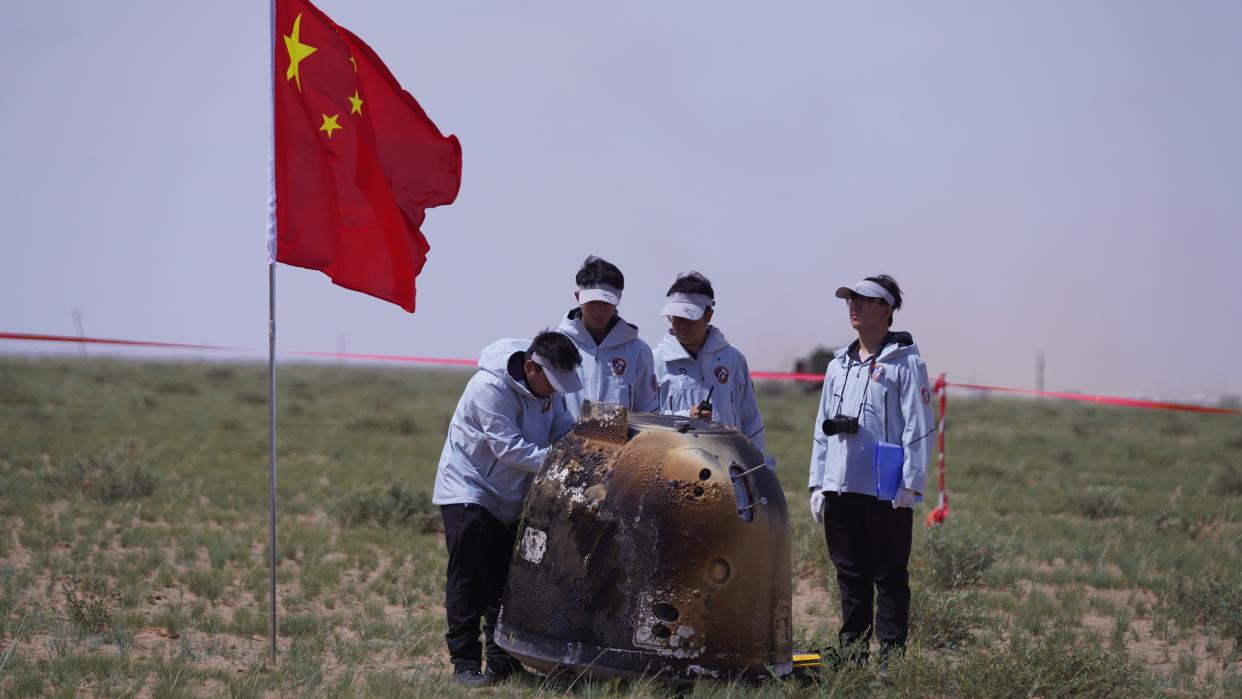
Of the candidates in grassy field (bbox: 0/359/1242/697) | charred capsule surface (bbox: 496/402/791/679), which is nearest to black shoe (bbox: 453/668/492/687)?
grassy field (bbox: 0/359/1242/697)

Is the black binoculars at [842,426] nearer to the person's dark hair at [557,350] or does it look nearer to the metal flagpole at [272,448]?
the person's dark hair at [557,350]

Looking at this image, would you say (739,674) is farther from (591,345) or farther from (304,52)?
(304,52)

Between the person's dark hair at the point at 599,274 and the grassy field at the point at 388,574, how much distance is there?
2140 mm

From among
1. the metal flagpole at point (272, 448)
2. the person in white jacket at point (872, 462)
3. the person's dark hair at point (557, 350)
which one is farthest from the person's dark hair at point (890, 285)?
the metal flagpole at point (272, 448)

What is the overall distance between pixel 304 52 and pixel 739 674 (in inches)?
163

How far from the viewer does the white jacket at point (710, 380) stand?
7.64 meters

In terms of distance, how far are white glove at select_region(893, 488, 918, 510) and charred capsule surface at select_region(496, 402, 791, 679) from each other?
793mm

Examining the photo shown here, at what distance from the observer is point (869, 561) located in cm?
718

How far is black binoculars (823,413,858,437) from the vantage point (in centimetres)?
700

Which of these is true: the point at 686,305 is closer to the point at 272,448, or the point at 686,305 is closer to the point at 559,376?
the point at 559,376

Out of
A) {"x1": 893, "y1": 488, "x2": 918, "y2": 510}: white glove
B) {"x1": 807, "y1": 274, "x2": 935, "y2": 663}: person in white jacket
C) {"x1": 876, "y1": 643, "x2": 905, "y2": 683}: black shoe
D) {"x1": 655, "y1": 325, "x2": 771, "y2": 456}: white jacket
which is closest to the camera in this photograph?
{"x1": 876, "y1": 643, "x2": 905, "y2": 683}: black shoe

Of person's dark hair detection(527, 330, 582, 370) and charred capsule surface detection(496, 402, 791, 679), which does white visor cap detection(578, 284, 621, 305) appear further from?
charred capsule surface detection(496, 402, 791, 679)

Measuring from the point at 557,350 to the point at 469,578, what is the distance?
1315 millimetres

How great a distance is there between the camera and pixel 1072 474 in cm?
1961
